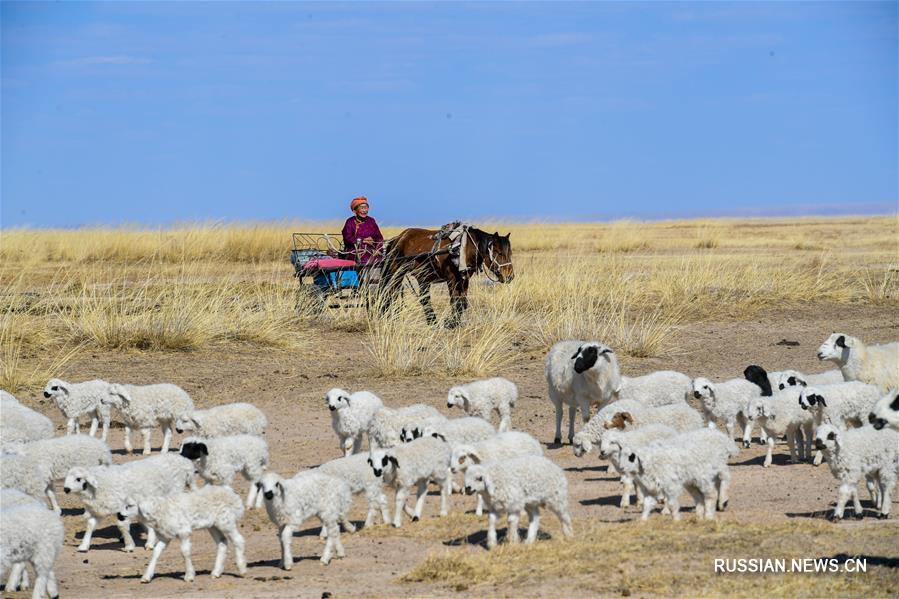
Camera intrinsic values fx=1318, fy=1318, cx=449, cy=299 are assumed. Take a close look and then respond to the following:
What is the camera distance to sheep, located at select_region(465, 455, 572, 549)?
9.23m

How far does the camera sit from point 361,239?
21.2 m

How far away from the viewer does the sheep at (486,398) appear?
13.0 metres

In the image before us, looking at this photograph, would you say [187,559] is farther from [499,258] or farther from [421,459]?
[499,258]

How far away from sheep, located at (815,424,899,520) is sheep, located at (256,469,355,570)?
146 inches

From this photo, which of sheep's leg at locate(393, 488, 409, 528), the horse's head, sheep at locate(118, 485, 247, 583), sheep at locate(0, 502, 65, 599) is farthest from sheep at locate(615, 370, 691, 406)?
the horse's head

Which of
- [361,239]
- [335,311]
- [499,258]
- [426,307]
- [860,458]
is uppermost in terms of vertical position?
[361,239]

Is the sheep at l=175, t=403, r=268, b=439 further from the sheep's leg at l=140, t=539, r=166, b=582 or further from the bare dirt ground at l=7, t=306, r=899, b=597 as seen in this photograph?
the sheep's leg at l=140, t=539, r=166, b=582

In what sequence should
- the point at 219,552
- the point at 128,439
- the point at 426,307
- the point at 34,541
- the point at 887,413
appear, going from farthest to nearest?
1. the point at 426,307
2. the point at 128,439
3. the point at 219,552
4. the point at 887,413
5. the point at 34,541

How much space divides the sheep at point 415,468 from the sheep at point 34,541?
249cm

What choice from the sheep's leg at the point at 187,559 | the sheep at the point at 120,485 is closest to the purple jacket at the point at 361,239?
the sheep at the point at 120,485

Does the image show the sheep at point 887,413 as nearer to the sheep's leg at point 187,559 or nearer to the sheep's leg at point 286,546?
the sheep's leg at point 286,546

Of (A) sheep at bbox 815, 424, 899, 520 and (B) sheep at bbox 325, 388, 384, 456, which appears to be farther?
(B) sheep at bbox 325, 388, 384, 456

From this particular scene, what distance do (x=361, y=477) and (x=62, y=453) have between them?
248cm

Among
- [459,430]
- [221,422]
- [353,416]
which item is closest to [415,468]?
[459,430]
